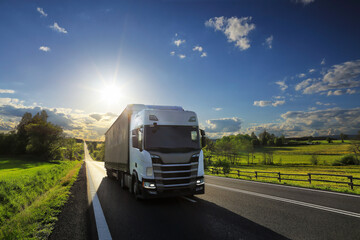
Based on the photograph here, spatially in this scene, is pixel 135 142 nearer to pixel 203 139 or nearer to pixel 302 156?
pixel 203 139

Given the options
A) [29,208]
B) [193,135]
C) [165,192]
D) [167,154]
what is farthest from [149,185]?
[29,208]

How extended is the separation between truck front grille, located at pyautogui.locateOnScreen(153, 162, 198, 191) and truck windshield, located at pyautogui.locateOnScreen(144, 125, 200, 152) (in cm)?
57

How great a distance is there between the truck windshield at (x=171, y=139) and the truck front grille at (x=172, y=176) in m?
0.57

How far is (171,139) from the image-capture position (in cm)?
747

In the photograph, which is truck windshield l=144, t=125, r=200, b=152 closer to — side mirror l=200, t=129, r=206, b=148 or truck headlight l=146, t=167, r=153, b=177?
side mirror l=200, t=129, r=206, b=148

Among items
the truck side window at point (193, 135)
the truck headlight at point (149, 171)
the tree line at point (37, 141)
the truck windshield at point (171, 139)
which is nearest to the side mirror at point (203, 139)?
the truck windshield at point (171, 139)

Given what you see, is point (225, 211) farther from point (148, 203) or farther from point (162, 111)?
point (162, 111)

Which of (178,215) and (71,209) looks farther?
(71,209)

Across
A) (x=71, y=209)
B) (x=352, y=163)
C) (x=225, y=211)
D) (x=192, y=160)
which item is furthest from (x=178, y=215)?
(x=352, y=163)

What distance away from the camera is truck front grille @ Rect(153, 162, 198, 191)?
22.7 feet

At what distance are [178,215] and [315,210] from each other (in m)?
4.16

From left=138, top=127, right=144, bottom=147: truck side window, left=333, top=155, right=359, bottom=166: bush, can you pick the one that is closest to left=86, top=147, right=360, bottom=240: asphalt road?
left=138, top=127, right=144, bottom=147: truck side window

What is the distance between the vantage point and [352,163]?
189ft

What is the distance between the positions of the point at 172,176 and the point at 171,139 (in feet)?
4.28
